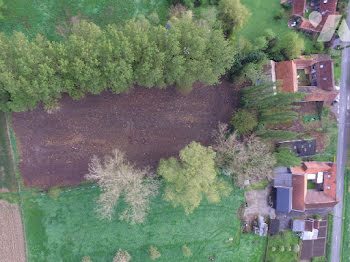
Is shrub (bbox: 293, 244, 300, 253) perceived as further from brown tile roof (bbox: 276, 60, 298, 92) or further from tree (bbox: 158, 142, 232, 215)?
brown tile roof (bbox: 276, 60, 298, 92)

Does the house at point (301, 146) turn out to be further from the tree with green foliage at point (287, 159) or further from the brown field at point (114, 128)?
the brown field at point (114, 128)

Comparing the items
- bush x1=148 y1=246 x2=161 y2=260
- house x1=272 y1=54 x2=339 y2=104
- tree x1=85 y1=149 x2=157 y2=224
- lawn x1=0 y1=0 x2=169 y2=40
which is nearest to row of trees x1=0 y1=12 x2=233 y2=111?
lawn x1=0 y1=0 x2=169 y2=40

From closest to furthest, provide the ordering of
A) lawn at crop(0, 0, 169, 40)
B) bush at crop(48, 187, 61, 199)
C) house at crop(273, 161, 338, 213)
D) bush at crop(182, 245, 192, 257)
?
1. bush at crop(48, 187, 61, 199)
2. lawn at crop(0, 0, 169, 40)
3. bush at crop(182, 245, 192, 257)
4. house at crop(273, 161, 338, 213)

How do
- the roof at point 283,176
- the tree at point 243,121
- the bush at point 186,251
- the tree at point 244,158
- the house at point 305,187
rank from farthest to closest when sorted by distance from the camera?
the roof at point 283,176 → the house at point 305,187 → the bush at point 186,251 → the tree at point 243,121 → the tree at point 244,158

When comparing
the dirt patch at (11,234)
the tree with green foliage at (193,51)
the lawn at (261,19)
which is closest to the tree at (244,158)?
the tree with green foliage at (193,51)

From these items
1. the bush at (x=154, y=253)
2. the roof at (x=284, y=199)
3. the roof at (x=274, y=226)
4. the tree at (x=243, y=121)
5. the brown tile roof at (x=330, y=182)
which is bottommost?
the bush at (x=154, y=253)

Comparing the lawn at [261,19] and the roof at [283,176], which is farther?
the lawn at [261,19]
